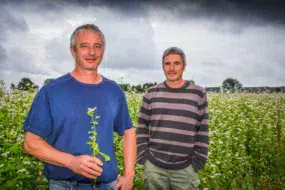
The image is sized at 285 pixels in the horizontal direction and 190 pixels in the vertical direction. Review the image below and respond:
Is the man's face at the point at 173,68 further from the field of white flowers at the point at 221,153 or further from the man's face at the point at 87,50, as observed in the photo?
the field of white flowers at the point at 221,153

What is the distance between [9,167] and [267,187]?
13.2 ft

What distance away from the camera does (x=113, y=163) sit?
1.91m

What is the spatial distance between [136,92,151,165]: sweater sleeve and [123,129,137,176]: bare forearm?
4.18 ft

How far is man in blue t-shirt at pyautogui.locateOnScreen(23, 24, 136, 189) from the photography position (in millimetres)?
1675

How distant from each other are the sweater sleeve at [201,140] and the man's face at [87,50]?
1.72m

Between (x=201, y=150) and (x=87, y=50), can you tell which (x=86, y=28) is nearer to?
(x=87, y=50)

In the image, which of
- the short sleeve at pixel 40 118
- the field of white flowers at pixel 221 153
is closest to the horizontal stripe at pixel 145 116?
the field of white flowers at pixel 221 153

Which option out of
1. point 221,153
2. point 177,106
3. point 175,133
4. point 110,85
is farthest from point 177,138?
point 221,153

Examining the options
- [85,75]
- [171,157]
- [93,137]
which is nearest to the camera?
[93,137]

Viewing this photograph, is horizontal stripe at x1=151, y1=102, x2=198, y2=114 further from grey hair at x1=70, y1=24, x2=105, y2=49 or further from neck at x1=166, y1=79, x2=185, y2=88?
grey hair at x1=70, y1=24, x2=105, y2=49

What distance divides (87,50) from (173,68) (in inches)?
61.9

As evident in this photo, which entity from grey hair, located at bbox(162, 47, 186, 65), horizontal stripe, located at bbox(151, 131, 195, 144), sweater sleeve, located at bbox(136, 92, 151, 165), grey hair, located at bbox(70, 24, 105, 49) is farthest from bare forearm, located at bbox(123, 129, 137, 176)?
grey hair, located at bbox(162, 47, 186, 65)

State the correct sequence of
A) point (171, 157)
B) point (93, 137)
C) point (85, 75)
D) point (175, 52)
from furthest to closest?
point (175, 52) → point (171, 157) → point (85, 75) → point (93, 137)

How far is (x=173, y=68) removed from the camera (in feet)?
11.0
